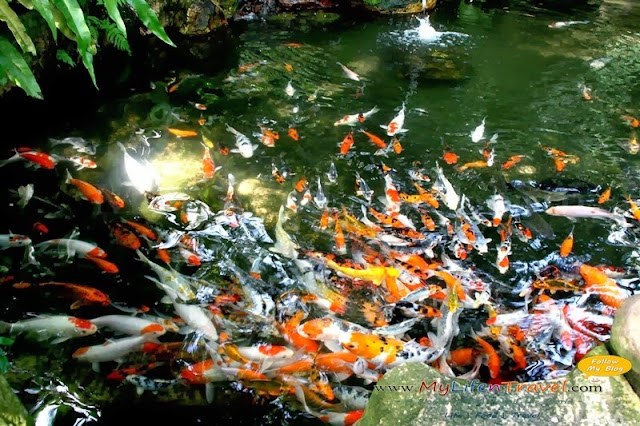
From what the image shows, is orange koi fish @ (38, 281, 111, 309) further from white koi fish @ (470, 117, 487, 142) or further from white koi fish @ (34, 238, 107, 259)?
white koi fish @ (470, 117, 487, 142)

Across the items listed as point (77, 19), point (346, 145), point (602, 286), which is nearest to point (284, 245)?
point (346, 145)

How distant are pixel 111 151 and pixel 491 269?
502 cm

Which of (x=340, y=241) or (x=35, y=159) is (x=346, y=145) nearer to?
(x=340, y=241)

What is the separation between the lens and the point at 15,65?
3314 mm

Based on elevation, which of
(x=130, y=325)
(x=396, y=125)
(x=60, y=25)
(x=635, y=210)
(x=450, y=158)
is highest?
(x=60, y=25)

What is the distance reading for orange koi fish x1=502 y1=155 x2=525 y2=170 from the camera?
6465 millimetres

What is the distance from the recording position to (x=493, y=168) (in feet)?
21.1

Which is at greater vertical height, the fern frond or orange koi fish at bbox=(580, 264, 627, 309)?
the fern frond

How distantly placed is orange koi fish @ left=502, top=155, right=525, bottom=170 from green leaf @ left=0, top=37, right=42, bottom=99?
5502 mm

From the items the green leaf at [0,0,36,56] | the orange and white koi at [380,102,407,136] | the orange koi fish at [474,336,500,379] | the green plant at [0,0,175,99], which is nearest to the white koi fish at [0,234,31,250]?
the green plant at [0,0,175,99]

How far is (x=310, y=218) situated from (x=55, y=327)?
9.03 feet

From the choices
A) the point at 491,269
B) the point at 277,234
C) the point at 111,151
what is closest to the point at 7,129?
the point at 111,151

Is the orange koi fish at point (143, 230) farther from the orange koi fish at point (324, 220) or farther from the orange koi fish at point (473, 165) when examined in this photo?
the orange koi fish at point (473, 165)

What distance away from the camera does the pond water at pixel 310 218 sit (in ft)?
12.3
